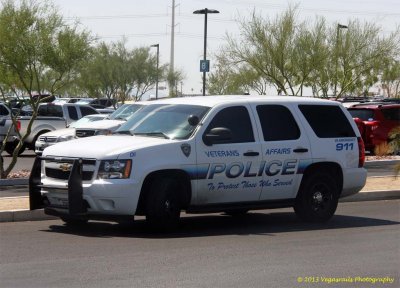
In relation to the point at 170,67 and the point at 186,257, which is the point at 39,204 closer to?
the point at 186,257

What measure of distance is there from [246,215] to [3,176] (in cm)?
777

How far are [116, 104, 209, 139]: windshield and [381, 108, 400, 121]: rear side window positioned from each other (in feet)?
58.5

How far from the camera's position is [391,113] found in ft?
96.9

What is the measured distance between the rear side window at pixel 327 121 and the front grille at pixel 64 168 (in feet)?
11.5

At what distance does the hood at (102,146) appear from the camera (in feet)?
37.2

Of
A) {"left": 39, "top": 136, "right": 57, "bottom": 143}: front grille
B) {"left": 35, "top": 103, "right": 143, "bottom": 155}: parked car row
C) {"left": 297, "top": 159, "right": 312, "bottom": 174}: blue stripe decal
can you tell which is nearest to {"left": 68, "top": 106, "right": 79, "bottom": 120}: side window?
{"left": 35, "top": 103, "right": 143, "bottom": 155}: parked car row

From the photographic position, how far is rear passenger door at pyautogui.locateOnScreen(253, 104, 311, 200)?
1252 cm

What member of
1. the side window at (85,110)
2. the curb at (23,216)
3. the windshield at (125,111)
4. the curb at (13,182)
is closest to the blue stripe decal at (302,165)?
the curb at (23,216)

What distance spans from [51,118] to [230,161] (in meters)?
17.5

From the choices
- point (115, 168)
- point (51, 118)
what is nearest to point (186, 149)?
point (115, 168)

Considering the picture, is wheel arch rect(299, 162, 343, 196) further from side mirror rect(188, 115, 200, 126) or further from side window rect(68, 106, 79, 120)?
side window rect(68, 106, 79, 120)

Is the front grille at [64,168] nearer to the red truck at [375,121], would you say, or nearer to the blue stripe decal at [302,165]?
the blue stripe decal at [302,165]

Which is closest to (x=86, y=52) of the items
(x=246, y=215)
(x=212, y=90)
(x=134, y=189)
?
(x=246, y=215)
